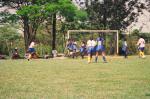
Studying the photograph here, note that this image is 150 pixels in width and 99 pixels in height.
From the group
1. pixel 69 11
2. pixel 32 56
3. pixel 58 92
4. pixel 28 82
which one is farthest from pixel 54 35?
pixel 58 92

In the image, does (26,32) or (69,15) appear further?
(26,32)

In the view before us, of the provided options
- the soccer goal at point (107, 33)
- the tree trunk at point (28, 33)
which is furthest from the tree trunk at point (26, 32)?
the soccer goal at point (107, 33)

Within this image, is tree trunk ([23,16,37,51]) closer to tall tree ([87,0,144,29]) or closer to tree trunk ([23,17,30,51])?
tree trunk ([23,17,30,51])

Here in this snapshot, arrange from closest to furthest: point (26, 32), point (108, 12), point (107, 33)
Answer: point (26, 32) < point (107, 33) < point (108, 12)

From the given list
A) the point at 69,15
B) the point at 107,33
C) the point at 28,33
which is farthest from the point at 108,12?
the point at 28,33

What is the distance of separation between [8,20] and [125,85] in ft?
110

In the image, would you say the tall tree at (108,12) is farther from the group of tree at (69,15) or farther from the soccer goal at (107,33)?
the soccer goal at (107,33)

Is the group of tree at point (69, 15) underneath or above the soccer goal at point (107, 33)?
above

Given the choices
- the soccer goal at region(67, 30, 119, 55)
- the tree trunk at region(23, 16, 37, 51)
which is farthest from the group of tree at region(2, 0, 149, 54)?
the soccer goal at region(67, 30, 119, 55)

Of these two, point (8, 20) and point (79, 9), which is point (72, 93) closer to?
point (8, 20)

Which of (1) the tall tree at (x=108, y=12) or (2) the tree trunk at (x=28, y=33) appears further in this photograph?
(1) the tall tree at (x=108, y=12)

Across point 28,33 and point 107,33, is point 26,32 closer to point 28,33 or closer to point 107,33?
point 28,33

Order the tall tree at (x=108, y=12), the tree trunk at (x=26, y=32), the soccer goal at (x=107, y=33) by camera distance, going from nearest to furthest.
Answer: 1. the soccer goal at (x=107, y=33)
2. the tree trunk at (x=26, y=32)
3. the tall tree at (x=108, y=12)

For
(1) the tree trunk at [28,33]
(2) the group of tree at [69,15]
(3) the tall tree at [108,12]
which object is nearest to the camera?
(2) the group of tree at [69,15]
